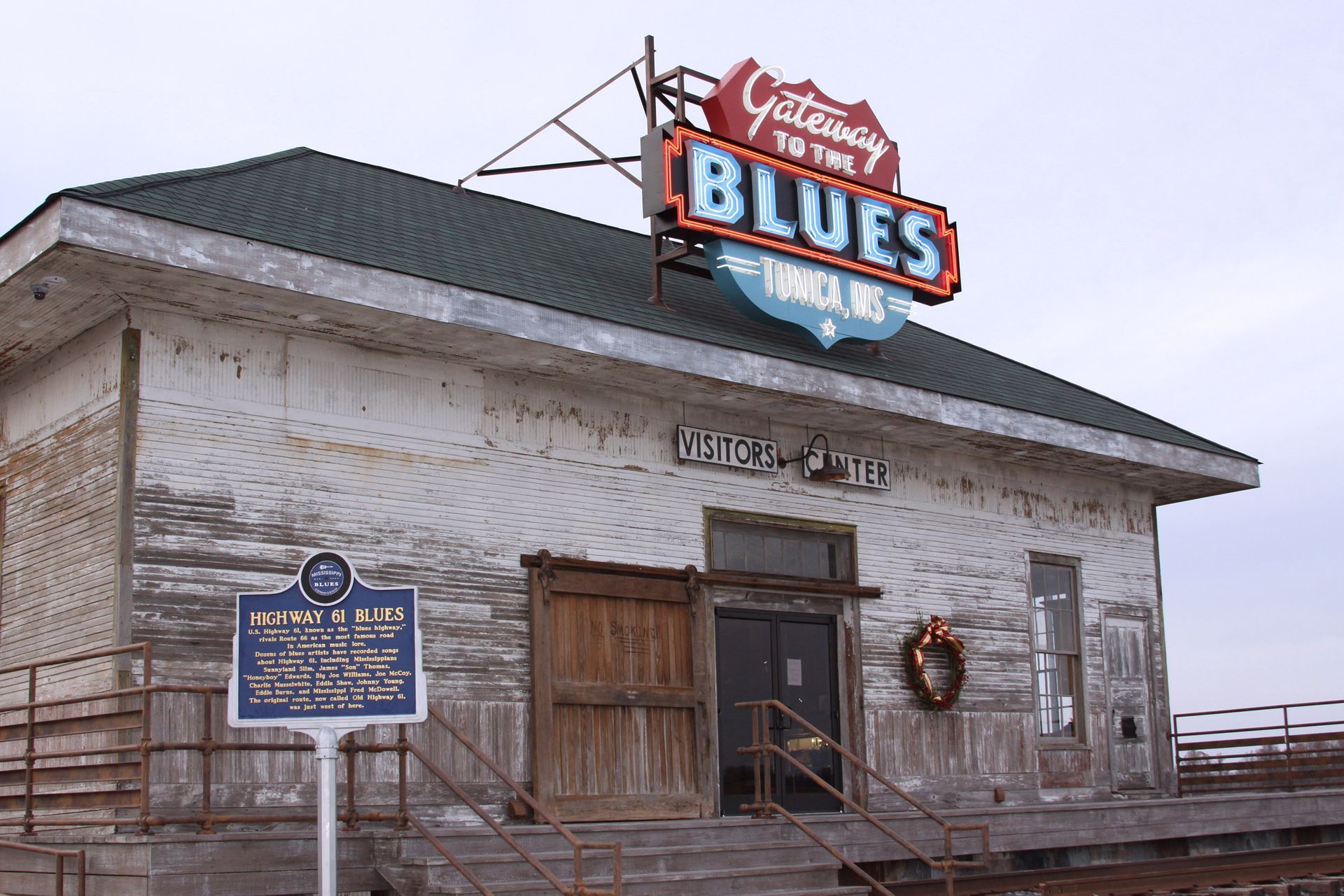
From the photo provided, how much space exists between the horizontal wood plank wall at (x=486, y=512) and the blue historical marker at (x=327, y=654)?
2.85 meters

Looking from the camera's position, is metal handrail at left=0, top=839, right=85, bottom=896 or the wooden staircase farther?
the wooden staircase

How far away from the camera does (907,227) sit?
16.8 m

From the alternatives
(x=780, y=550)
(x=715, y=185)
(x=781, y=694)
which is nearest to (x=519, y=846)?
(x=781, y=694)

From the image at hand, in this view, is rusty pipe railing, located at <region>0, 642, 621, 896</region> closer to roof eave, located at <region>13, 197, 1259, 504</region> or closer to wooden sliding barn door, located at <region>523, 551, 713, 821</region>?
wooden sliding barn door, located at <region>523, 551, 713, 821</region>

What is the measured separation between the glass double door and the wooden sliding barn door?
493mm

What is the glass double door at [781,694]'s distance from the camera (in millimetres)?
14180

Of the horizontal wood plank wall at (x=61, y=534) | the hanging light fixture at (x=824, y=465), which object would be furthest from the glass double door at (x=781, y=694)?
the horizontal wood plank wall at (x=61, y=534)

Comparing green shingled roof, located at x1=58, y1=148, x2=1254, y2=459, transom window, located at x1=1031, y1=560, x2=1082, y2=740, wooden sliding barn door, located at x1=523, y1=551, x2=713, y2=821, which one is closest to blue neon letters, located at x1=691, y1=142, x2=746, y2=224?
green shingled roof, located at x1=58, y1=148, x2=1254, y2=459

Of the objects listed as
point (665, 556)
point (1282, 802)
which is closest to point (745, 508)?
point (665, 556)

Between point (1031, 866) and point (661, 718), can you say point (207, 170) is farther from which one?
point (1031, 866)

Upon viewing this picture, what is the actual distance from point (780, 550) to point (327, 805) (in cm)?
739

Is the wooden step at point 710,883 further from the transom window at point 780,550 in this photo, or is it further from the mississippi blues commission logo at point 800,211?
the mississippi blues commission logo at point 800,211

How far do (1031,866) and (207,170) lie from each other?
10541mm

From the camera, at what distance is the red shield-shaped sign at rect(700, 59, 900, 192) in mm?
15672
